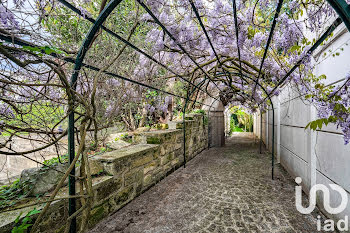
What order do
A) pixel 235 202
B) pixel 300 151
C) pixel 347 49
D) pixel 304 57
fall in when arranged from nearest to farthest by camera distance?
pixel 347 49 → pixel 304 57 → pixel 235 202 → pixel 300 151

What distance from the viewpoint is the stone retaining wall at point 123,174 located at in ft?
4.42

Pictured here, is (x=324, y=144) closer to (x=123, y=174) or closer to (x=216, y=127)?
(x=123, y=174)

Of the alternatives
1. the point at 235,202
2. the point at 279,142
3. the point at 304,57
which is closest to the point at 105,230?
the point at 235,202

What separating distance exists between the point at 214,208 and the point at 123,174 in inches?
49.0

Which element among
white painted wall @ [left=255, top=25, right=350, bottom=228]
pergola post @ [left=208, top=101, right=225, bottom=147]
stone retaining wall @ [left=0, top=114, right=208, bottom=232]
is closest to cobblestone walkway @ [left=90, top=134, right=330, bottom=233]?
stone retaining wall @ [left=0, top=114, right=208, bottom=232]

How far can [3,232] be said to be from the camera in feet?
3.41

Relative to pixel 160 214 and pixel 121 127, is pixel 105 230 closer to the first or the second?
pixel 160 214

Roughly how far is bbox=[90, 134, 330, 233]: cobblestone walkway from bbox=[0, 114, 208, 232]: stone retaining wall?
137 mm

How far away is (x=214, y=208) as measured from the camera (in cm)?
210

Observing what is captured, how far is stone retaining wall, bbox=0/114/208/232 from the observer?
1.35 m

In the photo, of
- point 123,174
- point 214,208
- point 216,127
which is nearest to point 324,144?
point 214,208

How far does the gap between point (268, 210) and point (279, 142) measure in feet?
9.90

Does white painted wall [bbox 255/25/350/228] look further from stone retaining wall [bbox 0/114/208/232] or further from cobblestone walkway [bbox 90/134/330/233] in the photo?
stone retaining wall [bbox 0/114/208/232]

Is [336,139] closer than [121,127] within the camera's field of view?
Yes
